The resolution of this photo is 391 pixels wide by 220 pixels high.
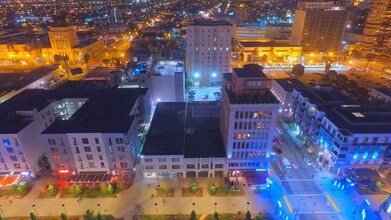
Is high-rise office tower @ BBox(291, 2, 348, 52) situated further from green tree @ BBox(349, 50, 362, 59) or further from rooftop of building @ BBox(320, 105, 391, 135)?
rooftop of building @ BBox(320, 105, 391, 135)

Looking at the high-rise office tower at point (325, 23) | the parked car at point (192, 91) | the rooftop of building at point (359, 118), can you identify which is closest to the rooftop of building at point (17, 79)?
the parked car at point (192, 91)

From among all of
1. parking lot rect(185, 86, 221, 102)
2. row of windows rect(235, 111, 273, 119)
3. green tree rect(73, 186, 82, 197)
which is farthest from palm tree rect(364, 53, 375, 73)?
green tree rect(73, 186, 82, 197)

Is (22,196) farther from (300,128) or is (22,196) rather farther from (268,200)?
(300,128)

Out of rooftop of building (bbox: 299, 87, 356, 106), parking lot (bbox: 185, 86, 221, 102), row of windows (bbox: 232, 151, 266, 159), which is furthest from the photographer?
parking lot (bbox: 185, 86, 221, 102)

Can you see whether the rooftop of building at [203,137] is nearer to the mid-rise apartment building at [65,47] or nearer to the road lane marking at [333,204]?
the road lane marking at [333,204]

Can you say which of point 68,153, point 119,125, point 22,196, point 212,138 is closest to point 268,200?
point 212,138
